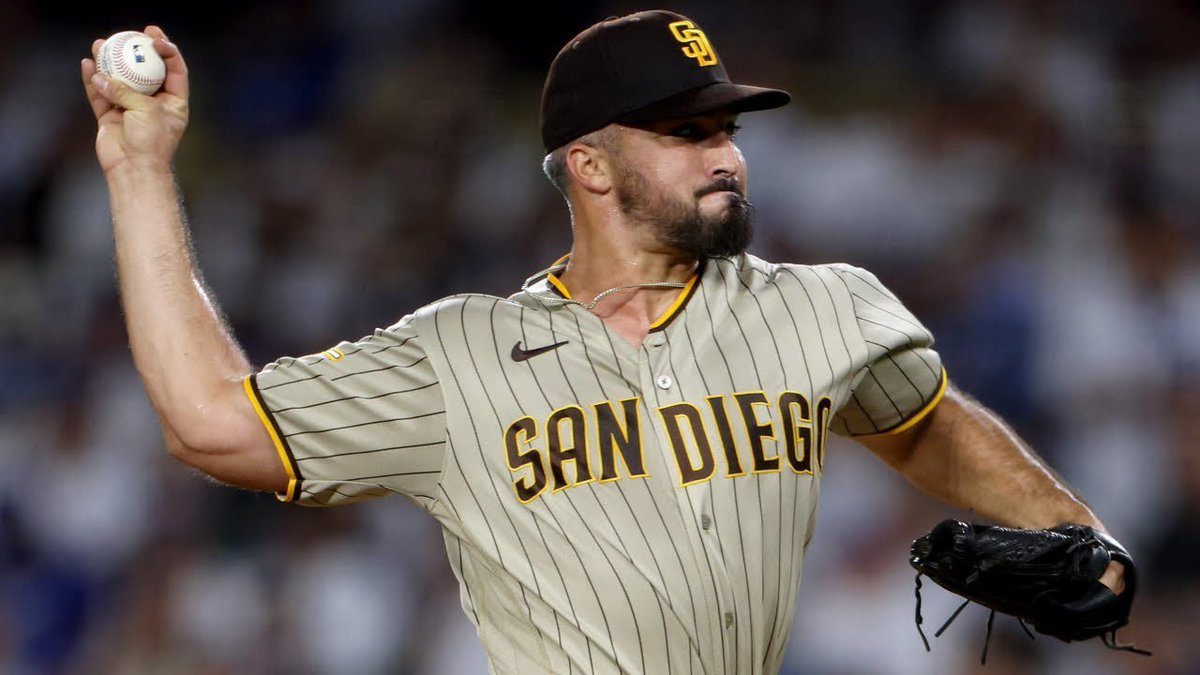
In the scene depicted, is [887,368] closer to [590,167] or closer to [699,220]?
[699,220]

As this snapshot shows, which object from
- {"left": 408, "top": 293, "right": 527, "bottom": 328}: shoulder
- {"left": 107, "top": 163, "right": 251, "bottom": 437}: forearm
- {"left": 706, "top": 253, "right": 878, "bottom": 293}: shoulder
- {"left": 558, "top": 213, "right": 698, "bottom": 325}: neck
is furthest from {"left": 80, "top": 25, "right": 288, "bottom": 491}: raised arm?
{"left": 706, "top": 253, "right": 878, "bottom": 293}: shoulder

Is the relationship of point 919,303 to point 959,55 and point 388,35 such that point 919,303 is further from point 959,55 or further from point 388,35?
point 388,35

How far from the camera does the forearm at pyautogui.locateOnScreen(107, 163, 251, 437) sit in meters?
2.35

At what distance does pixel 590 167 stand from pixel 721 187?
28 cm

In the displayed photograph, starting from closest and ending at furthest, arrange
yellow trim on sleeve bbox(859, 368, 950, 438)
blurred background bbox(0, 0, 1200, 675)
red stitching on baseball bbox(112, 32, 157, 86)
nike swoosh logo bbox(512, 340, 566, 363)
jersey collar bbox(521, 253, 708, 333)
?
red stitching on baseball bbox(112, 32, 157, 86), nike swoosh logo bbox(512, 340, 566, 363), jersey collar bbox(521, 253, 708, 333), yellow trim on sleeve bbox(859, 368, 950, 438), blurred background bbox(0, 0, 1200, 675)

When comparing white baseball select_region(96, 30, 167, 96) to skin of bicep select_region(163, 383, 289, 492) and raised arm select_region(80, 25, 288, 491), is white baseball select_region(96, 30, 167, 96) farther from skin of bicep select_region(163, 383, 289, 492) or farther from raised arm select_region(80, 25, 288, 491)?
skin of bicep select_region(163, 383, 289, 492)

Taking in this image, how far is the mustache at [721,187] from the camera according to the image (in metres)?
2.73

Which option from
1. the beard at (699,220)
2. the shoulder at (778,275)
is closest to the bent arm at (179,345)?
the beard at (699,220)

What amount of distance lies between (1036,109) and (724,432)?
3985 millimetres

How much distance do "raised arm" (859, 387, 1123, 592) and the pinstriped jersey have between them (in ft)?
1.02

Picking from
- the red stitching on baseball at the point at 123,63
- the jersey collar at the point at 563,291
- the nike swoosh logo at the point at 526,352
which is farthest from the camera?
the jersey collar at the point at 563,291

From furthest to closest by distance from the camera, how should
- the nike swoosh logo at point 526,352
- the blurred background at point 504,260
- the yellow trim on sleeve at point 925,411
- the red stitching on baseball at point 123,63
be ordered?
the blurred background at point 504,260 < the yellow trim on sleeve at point 925,411 < the nike swoosh logo at point 526,352 < the red stitching on baseball at point 123,63

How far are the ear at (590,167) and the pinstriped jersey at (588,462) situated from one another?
1.07 ft

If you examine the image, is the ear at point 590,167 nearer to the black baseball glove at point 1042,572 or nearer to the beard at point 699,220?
the beard at point 699,220
